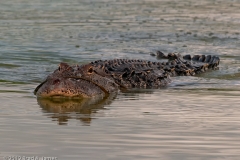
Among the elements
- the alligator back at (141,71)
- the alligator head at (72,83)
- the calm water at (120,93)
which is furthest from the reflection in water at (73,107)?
the alligator back at (141,71)

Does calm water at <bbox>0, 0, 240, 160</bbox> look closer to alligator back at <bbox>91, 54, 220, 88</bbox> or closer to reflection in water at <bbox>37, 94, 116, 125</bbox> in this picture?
reflection in water at <bbox>37, 94, 116, 125</bbox>

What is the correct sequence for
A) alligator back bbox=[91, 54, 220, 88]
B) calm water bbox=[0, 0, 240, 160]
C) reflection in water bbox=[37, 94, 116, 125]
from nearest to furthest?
calm water bbox=[0, 0, 240, 160] < reflection in water bbox=[37, 94, 116, 125] < alligator back bbox=[91, 54, 220, 88]

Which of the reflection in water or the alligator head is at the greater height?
the alligator head

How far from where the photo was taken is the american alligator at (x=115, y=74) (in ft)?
34.7

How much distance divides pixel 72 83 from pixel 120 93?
1114mm

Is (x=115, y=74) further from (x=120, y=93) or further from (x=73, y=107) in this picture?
(x=73, y=107)

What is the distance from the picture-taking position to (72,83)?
1062 cm

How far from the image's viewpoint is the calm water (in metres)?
7.12

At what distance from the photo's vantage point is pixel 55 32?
1848 cm

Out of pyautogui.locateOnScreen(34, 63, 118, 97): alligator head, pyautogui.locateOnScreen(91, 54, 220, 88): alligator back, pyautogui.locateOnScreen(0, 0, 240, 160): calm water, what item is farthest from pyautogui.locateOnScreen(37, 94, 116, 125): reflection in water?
pyautogui.locateOnScreen(91, 54, 220, 88): alligator back

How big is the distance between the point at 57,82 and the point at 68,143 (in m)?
3.43

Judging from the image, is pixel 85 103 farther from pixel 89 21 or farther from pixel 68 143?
pixel 89 21

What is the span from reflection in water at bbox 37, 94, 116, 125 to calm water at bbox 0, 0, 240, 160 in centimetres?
1

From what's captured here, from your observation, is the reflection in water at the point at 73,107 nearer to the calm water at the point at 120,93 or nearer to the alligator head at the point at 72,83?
the calm water at the point at 120,93
